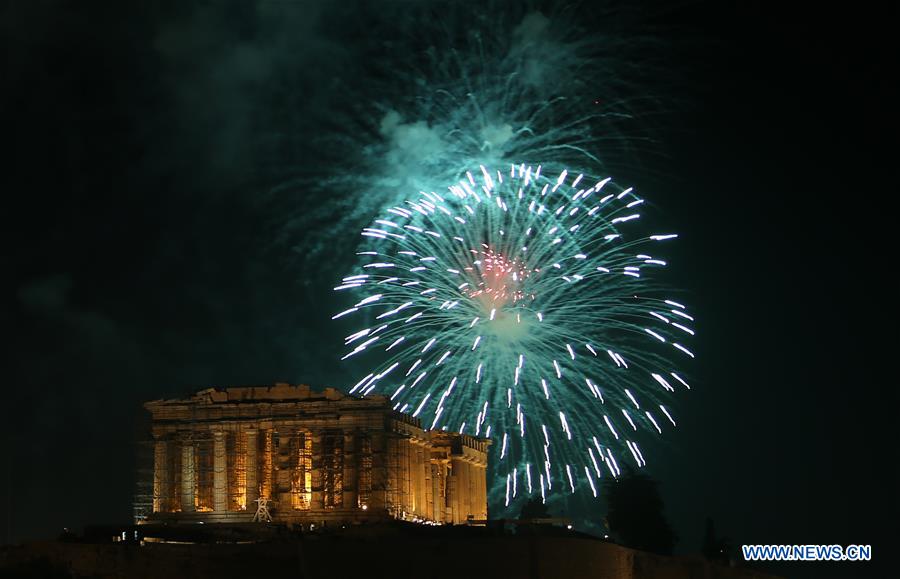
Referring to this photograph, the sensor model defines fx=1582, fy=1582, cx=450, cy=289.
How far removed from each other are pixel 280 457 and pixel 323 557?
17892 mm

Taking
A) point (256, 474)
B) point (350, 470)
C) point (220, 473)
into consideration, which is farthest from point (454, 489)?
point (220, 473)

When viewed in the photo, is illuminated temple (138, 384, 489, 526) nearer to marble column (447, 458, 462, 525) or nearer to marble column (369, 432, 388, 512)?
marble column (369, 432, 388, 512)

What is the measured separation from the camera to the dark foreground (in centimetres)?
7231

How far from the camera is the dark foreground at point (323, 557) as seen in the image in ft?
237

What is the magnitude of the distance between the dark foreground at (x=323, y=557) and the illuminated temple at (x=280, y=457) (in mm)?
11168

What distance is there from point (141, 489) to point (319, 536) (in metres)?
18.3

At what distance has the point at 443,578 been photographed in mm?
74188

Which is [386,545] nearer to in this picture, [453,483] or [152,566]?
[152,566]

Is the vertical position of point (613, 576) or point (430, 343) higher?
point (430, 343)

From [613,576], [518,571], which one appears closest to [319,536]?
[518,571]

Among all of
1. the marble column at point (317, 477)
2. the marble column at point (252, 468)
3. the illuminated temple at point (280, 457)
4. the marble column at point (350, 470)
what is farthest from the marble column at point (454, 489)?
the marble column at point (252, 468)

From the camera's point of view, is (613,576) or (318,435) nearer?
(613,576)

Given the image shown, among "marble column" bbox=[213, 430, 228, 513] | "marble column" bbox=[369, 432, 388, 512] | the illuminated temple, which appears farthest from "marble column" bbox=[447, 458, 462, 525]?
"marble column" bbox=[213, 430, 228, 513]

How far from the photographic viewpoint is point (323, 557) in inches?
2884
